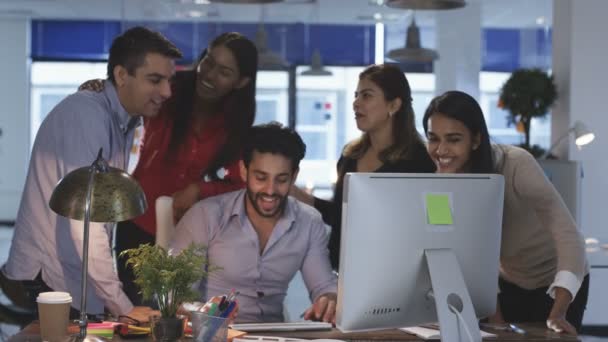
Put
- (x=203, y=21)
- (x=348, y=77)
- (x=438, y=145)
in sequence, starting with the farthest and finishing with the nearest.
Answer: (x=348, y=77)
(x=203, y=21)
(x=438, y=145)

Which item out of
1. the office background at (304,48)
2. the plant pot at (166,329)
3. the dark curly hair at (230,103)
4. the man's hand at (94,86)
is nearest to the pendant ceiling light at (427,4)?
the office background at (304,48)

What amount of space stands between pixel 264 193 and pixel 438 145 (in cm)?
61

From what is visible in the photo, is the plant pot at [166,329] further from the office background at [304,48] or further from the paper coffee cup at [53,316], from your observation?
the office background at [304,48]

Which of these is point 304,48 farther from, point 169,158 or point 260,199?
point 260,199

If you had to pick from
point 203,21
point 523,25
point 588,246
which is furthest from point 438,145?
point 523,25

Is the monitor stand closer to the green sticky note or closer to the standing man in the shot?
the green sticky note

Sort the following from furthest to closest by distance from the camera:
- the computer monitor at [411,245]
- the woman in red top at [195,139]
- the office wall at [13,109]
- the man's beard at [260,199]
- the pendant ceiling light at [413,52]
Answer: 1. the office wall at [13,109]
2. the pendant ceiling light at [413,52]
3. the woman in red top at [195,139]
4. the man's beard at [260,199]
5. the computer monitor at [411,245]

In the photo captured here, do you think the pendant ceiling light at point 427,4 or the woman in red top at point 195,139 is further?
the pendant ceiling light at point 427,4

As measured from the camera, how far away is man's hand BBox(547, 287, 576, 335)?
113 inches

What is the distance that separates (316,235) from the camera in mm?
3389

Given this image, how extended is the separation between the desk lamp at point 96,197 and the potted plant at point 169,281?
187mm

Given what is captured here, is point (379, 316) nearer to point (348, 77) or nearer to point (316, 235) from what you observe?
point (316, 235)

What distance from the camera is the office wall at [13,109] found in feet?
48.2

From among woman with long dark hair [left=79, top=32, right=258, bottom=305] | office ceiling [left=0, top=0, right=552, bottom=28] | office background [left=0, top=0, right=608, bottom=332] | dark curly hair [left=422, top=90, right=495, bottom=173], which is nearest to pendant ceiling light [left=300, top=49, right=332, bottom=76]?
office background [left=0, top=0, right=608, bottom=332]
